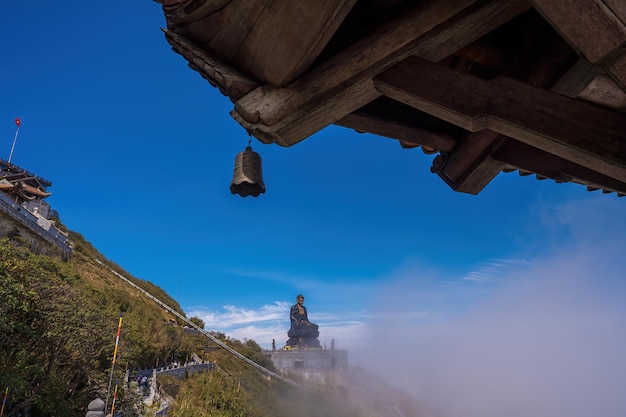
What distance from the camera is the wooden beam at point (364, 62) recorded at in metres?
1.87

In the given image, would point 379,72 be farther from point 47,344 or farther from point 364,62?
point 47,344

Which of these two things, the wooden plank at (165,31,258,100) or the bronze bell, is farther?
the bronze bell

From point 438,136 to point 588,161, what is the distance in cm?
127

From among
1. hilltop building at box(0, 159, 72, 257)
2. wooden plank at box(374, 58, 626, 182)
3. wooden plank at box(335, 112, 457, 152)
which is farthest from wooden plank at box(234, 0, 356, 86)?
hilltop building at box(0, 159, 72, 257)

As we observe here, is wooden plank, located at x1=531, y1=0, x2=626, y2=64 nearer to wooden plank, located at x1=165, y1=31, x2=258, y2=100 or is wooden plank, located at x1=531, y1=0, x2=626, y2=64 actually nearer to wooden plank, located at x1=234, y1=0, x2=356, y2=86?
wooden plank, located at x1=234, y1=0, x2=356, y2=86

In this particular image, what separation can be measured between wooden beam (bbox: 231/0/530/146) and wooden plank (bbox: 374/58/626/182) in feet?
0.45

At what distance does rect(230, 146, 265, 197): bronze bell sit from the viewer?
268 cm

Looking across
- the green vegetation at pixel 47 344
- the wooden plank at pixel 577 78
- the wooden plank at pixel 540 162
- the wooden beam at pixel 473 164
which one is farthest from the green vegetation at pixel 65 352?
the wooden plank at pixel 577 78

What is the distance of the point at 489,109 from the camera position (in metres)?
2.05

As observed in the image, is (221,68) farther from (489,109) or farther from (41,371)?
(41,371)

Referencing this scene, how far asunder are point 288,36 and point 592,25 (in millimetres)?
1286

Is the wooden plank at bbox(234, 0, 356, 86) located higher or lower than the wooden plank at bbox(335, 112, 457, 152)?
lower

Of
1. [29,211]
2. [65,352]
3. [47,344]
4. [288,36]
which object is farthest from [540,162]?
[29,211]

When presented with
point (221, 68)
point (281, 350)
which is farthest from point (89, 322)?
point (281, 350)
